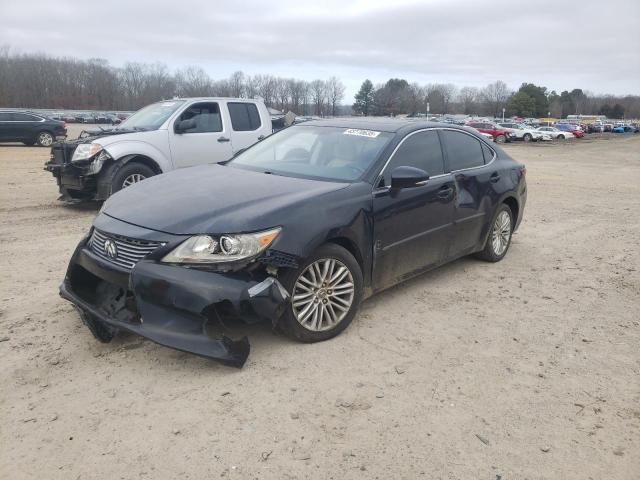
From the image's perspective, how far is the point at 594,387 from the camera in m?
3.41

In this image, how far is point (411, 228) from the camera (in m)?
4.48

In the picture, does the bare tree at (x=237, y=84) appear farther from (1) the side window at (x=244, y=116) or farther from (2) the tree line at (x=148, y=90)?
(1) the side window at (x=244, y=116)

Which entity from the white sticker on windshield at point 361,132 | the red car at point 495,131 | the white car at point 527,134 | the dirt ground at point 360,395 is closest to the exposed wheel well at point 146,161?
the dirt ground at point 360,395

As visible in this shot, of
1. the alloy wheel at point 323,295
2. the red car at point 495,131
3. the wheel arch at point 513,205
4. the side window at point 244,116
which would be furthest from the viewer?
the red car at point 495,131

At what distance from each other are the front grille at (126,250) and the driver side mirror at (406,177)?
1861mm

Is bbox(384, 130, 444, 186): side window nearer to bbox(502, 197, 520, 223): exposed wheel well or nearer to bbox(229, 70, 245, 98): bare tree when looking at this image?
bbox(502, 197, 520, 223): exposed wheel well

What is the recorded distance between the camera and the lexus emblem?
3.55 meters

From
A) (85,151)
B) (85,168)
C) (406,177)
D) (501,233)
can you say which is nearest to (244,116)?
(85,151)

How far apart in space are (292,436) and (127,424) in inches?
35.0

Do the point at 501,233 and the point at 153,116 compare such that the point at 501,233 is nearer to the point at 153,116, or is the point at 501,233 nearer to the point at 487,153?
the point at 487,153

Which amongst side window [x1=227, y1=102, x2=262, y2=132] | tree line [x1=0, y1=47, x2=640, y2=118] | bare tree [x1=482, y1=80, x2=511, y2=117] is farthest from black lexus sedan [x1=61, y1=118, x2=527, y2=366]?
bare tree [x1=482, y1=80, x2=511, y2=117]

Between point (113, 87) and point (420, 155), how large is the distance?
118944 mm

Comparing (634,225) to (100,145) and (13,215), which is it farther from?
(13,215)

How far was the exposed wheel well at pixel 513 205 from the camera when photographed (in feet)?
20.0
